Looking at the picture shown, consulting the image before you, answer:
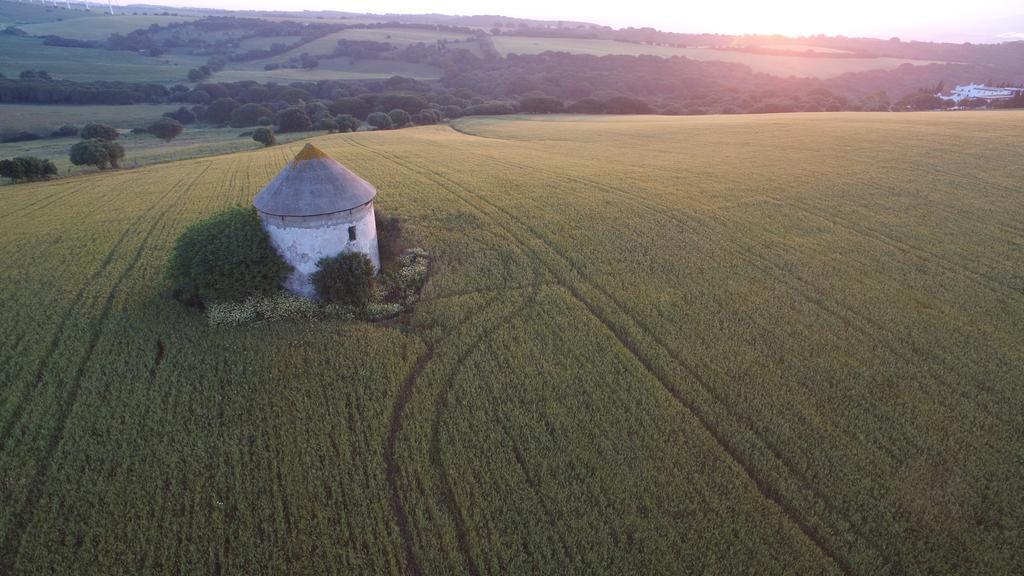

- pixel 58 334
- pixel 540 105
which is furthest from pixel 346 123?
pixel 58 334

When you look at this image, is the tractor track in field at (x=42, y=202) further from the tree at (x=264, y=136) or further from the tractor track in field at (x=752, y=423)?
the tractor track in field at (x=752, y=423)

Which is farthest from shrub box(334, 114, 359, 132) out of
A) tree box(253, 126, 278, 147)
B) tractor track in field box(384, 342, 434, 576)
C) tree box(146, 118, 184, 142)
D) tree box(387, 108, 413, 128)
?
tractor track in field box(384, 342, 434, 576)

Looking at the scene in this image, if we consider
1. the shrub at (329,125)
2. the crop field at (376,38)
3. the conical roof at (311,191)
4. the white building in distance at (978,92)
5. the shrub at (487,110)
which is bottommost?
the conical roof at (311,191)

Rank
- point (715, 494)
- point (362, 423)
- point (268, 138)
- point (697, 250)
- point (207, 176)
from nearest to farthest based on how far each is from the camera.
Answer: point (715, 494), point (362, 423), point (697, 250), point (207, 176), point (268, 138)

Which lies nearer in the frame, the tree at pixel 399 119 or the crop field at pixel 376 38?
the tree at pixel 399 119

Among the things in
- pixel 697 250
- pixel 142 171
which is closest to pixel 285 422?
pixel 697 250

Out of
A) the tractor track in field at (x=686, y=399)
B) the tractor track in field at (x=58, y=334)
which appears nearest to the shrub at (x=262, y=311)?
the tractor track in field at (x=58, y=334)

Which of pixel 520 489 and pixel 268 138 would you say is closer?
pixel 520 489

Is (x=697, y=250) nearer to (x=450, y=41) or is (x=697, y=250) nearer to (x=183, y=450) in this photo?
(x=183, y=450)
